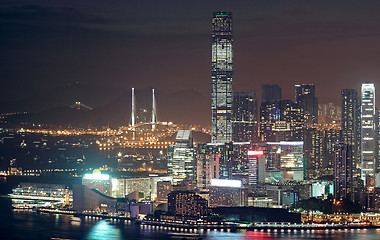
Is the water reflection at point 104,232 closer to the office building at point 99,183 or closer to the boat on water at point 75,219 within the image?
the boat on water at point 75,219

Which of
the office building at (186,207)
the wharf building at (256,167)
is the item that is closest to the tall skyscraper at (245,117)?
the wharf building at (256,167)

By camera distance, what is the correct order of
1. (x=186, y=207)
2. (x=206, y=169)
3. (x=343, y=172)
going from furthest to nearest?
(x=206, y=169)
(x=343, y=172)
(x=186, y=207)

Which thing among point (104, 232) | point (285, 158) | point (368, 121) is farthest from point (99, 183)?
point (368, 121)

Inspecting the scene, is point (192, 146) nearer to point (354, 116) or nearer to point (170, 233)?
point (354, 116)

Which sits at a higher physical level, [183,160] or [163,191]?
[183,160]

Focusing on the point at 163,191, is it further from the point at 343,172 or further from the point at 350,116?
the point at 350,116
